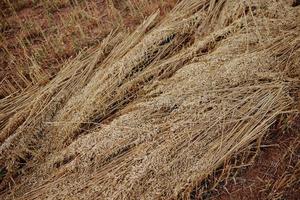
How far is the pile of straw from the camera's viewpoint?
1.96m

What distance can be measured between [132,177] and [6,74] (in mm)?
2043

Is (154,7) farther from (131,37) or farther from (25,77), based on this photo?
(25,77)

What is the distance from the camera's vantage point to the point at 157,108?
220 cm

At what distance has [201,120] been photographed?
81.7 inches

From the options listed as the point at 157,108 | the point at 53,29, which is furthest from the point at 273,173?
the point at 53,29

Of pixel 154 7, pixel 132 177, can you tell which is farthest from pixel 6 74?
pixel 132 177

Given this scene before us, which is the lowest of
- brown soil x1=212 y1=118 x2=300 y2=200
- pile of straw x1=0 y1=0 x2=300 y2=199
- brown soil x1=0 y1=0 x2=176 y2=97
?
brown soil x1=212 y1=118 x2=300 y2=200

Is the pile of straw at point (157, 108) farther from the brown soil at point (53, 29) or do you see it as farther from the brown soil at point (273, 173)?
the brown soil at point (53, 29)

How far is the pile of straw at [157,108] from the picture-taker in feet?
6.43

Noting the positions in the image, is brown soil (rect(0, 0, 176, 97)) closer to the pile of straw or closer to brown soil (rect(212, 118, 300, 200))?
the pile of straw

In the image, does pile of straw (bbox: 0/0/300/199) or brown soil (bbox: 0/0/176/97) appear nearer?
pile of straw (bbox: 0/0/300/199)

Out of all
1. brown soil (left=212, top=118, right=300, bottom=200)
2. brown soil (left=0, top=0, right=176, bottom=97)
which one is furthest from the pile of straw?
brown soil (left=0, top=0, right=176, bottom=97)

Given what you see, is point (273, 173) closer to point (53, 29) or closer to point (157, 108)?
point (157, 108)

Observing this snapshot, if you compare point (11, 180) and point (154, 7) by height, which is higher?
point (154, 7)
